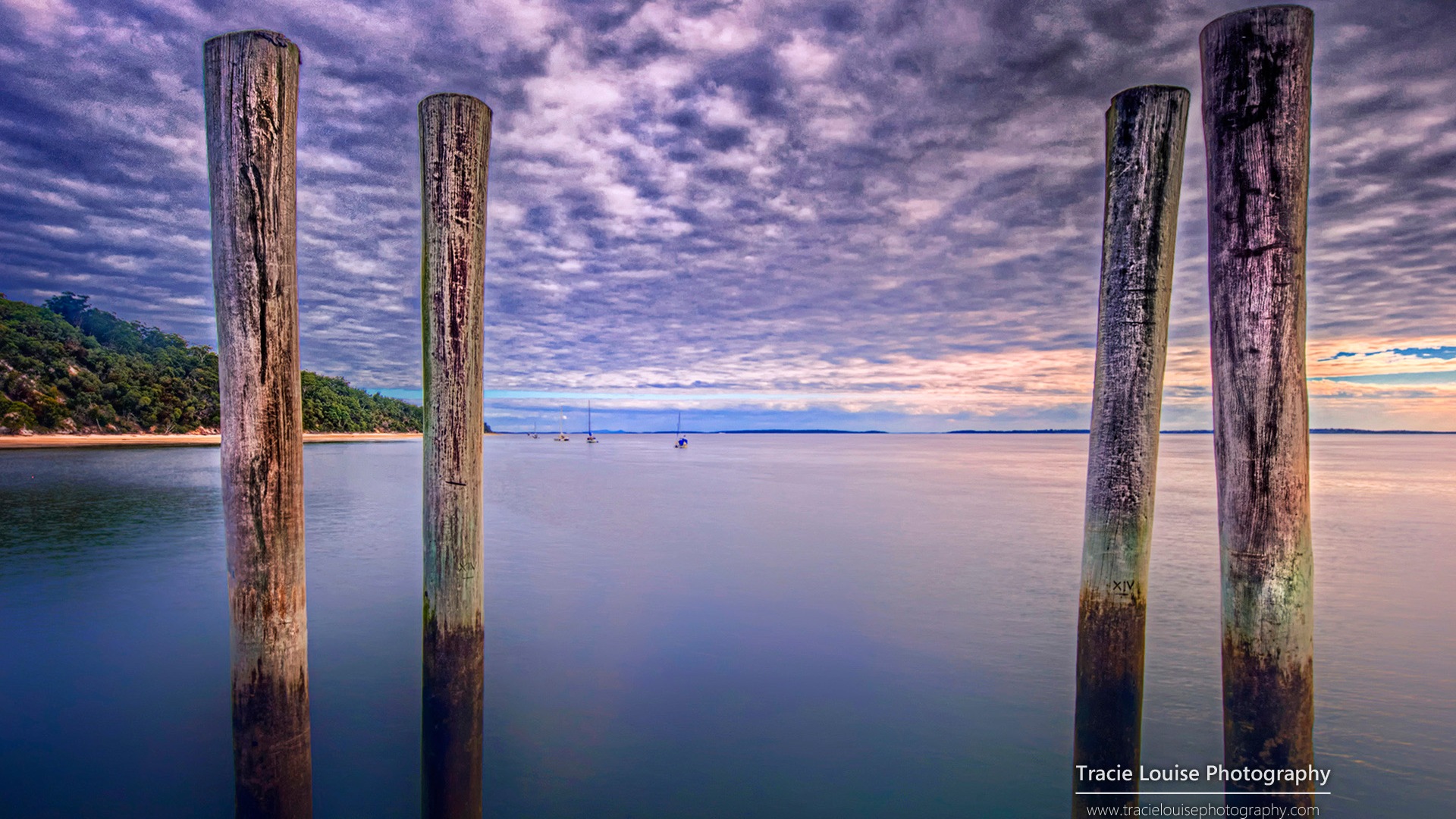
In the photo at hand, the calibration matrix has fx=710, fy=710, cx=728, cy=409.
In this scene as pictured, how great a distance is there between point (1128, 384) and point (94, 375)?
8214 centimetres

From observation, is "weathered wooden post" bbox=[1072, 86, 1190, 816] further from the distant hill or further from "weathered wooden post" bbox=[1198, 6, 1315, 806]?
the distant hill

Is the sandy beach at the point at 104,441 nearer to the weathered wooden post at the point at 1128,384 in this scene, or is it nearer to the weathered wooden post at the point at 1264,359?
the weathered wooden post at the point at 1128,384

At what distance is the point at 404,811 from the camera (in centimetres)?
566

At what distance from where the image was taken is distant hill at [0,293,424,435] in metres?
54.5

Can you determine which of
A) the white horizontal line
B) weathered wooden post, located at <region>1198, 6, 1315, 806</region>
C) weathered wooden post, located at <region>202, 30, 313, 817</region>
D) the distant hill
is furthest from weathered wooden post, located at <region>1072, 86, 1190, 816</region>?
the distant hill

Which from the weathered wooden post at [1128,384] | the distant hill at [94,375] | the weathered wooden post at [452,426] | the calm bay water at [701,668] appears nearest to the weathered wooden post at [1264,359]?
the weathered wooden post at [1128,384]

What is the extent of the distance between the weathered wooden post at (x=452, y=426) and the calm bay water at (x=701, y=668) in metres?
1.73

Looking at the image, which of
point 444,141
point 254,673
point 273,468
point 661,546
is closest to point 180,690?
point 254,673

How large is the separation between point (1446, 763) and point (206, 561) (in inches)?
758

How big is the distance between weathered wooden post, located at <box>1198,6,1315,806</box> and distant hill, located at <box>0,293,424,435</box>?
5476cm

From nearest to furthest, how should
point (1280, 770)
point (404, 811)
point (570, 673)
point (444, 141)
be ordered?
1. point (1280, 770)
2. point (444, 141)
3. point (404, 811)
4. point (570, 673)

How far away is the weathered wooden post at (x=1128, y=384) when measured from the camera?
4.21 metres

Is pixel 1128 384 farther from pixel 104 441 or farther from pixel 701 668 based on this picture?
pixel 104 441

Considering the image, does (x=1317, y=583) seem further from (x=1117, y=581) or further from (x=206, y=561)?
(x=206, y=561)
